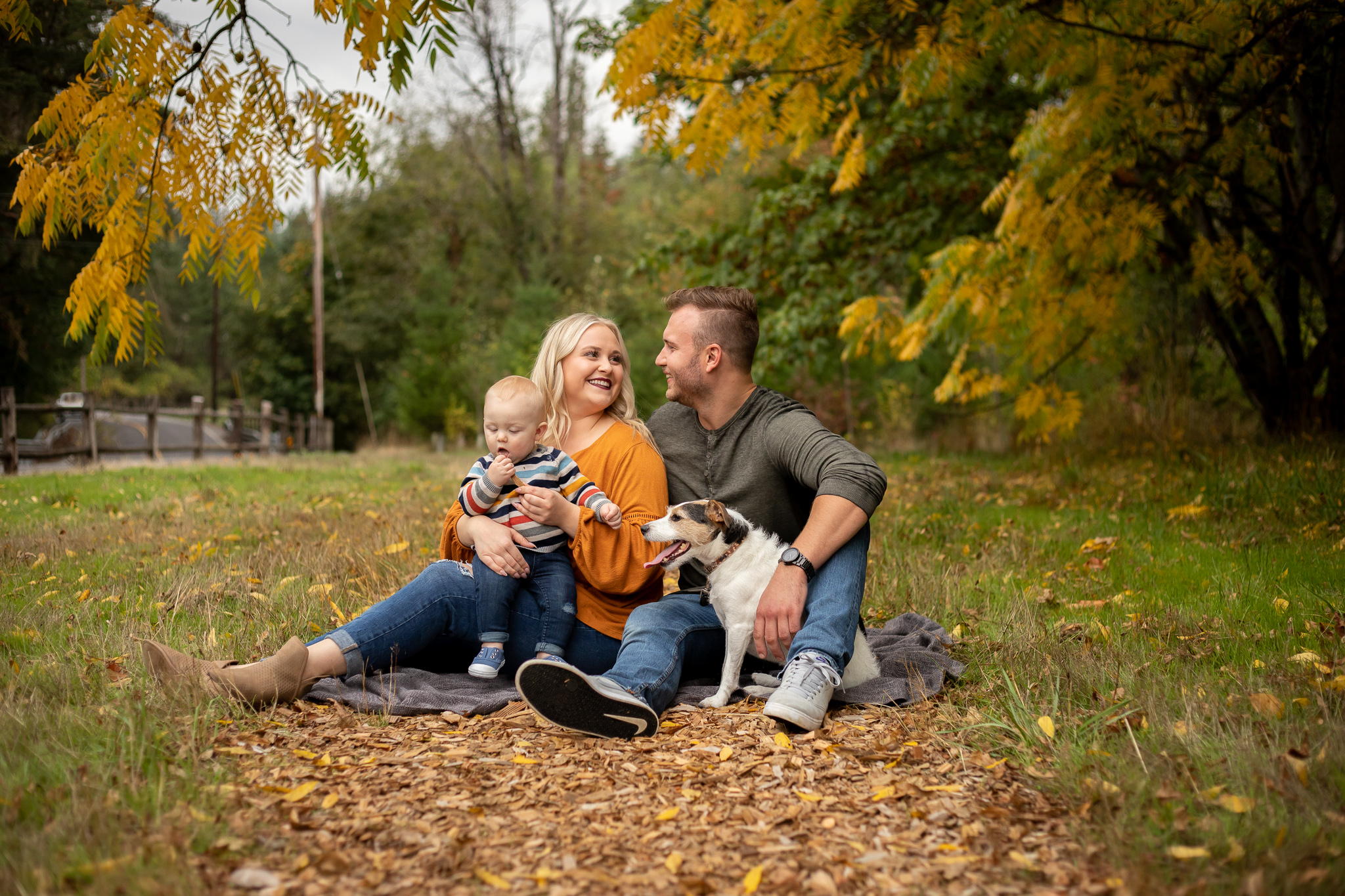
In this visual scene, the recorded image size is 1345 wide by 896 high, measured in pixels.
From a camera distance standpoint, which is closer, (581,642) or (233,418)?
(581,642)

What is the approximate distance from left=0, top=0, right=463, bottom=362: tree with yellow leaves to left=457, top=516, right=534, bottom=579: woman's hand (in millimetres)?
1440

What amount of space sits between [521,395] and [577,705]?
1.21 m

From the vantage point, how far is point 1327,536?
215 inches

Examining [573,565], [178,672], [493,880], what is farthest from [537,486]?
[493,880]

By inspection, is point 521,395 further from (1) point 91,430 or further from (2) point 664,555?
(1) point 91,430

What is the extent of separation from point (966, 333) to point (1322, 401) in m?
4.78

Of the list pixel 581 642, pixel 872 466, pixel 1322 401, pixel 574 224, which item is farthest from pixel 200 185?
pixel 574 224

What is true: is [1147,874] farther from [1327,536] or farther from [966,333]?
[966,333]

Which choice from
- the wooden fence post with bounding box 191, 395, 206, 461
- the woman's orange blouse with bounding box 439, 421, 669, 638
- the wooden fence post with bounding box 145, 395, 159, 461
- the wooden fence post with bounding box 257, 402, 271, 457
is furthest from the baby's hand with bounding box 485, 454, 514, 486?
the wooden fence post with bounding box 257, 402, 271, 457

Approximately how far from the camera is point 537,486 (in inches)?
141

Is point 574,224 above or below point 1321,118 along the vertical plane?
above

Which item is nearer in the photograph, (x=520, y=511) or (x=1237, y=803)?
(x=1237, y=803)

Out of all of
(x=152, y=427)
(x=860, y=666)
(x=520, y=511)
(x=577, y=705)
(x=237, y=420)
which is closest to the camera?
(x=577, y=705)

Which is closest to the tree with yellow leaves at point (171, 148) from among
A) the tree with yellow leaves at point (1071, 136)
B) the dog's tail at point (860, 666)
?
the tree with yellow leaves at point (1071, 136)
